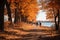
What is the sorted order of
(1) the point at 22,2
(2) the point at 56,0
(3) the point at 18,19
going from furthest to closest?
(3) the point at 18,19, (1) the point at 22,2, (2) the point at 56,0

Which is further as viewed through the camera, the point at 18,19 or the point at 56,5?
the point at 18,19

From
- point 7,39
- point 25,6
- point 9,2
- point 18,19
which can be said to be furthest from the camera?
point 18,19

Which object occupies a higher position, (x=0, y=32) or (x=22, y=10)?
Answer: (x=22, y=10)

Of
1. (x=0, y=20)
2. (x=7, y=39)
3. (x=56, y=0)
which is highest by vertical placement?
(x=56, y=0)

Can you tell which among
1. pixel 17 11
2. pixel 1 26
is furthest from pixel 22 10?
pixel 1 26

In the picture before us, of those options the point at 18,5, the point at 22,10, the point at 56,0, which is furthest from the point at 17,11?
the point at 56,0

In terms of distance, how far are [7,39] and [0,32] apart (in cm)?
447

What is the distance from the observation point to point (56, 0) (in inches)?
994

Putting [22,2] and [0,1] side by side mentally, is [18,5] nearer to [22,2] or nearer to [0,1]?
[22,2]

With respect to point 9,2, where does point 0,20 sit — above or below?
below

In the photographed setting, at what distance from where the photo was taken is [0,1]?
83.6 feet

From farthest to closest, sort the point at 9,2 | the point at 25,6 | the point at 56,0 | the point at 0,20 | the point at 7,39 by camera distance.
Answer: the point at 25,6
the point at 9,2
the point at 0,20
the point at 56,0
the point at 7,39

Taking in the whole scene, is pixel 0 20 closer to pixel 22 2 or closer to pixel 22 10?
pixel 22 2

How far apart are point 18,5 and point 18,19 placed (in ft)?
25.3
